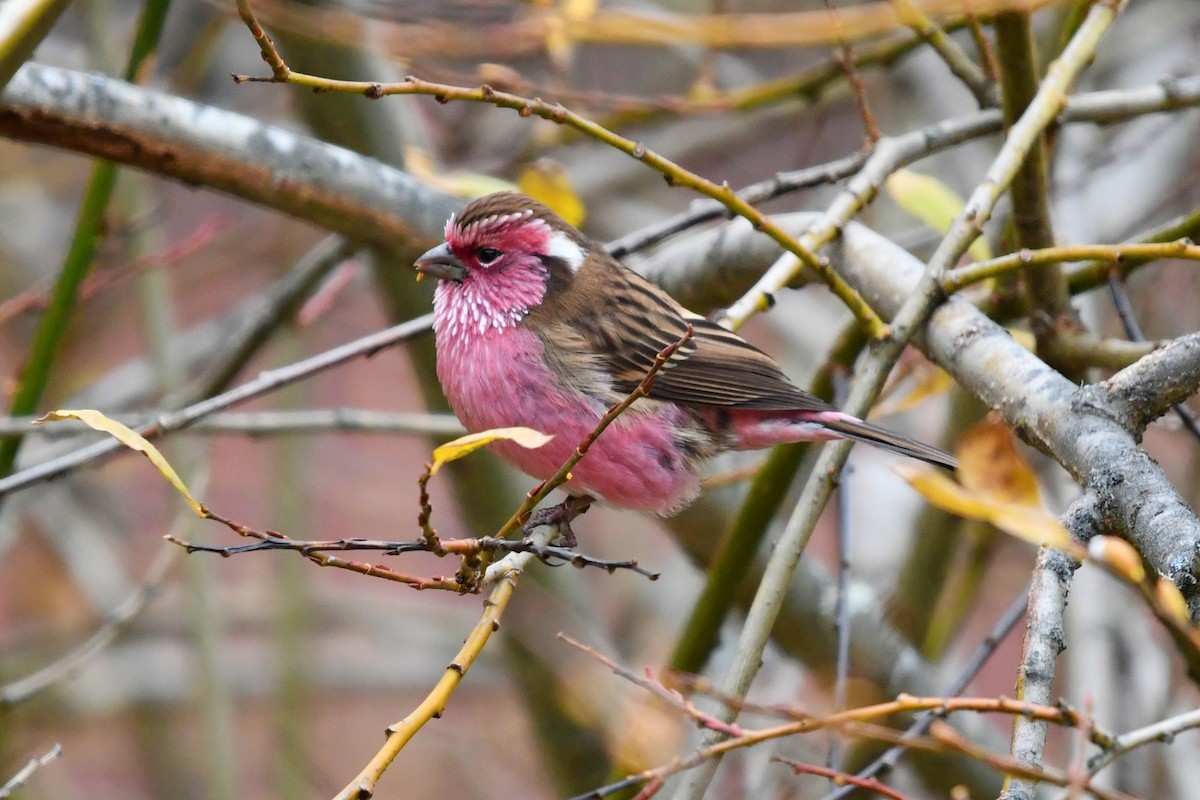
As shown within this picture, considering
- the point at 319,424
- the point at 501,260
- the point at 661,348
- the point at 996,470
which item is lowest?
the point at 996,470

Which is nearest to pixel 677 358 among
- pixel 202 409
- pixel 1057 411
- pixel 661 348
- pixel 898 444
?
pixel 661 348

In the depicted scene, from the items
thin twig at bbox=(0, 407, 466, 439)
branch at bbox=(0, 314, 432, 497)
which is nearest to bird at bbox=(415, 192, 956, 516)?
branch at bbox=(0, 314, 432, 497)

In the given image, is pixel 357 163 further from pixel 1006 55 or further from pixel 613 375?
pixel 1006 55

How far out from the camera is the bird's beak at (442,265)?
13.6 ft

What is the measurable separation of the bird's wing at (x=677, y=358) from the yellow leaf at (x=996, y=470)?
203 cm

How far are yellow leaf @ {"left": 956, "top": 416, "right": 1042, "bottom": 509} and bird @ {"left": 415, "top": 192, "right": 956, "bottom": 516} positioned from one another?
5.83ft

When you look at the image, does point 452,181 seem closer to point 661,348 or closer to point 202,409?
point 661,348

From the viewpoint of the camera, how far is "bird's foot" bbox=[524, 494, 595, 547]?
3.60 meters

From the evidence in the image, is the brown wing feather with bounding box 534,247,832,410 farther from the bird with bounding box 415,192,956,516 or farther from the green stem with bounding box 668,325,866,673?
the green stem with bounding box 668,325,866,673

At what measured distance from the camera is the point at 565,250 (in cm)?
433

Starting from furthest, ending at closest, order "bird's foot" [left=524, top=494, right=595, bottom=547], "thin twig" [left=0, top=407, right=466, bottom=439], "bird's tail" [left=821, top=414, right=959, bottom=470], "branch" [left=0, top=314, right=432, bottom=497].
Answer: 1. "thin twig" [left=0, top=407, right=466, bottom=439]
2. "bird's tail" [left=821, top=414, right=959, bottom=470]
3. "bird's foot" [left=524, top=494, right=595, bottom=547]
4. "branch" [left=0, top=314, right=432, bottom=497]

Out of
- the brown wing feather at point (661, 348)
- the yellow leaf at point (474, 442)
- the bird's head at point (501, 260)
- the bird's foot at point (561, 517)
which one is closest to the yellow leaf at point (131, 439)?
the yellow leaf at point (474, 442)

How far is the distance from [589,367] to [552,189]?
0.62 metres

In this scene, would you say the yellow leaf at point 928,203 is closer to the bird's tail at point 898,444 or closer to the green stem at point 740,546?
the green stem at point 740,546
